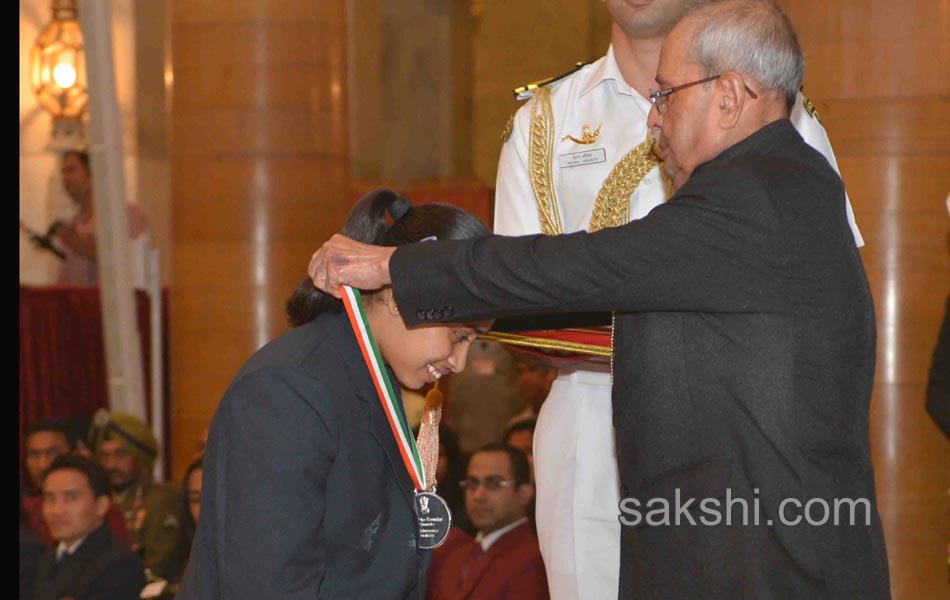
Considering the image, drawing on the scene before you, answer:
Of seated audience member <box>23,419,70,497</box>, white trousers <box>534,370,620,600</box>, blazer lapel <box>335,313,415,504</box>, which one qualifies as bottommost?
seated audience member <box>23,419,70,497</box>

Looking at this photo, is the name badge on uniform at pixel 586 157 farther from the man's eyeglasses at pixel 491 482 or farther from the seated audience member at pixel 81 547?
the seated audience member at pixel 81 547

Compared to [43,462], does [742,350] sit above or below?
above

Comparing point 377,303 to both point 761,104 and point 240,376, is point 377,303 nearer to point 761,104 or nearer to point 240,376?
point 240,376

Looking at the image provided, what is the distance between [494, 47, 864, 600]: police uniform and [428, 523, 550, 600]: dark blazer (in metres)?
2.07

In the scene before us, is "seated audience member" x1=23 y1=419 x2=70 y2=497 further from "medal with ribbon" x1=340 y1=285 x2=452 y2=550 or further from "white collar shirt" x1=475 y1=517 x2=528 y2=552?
"medal with ribbon" x1=340 y1=285 x2=452 y2=550

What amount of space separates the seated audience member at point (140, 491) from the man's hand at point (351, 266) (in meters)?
4.66

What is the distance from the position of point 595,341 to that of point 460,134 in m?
11.8

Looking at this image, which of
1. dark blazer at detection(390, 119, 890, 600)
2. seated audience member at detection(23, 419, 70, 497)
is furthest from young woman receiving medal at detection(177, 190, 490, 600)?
seated audience member at detection(23, 419, 70, 497)

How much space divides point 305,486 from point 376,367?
0.33m

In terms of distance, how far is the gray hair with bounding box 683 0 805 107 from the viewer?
103 inches

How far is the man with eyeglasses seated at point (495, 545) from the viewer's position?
5746mm

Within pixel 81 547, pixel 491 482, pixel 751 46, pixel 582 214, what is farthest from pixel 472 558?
pixel 751 46

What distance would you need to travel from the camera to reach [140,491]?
7.96 metres
